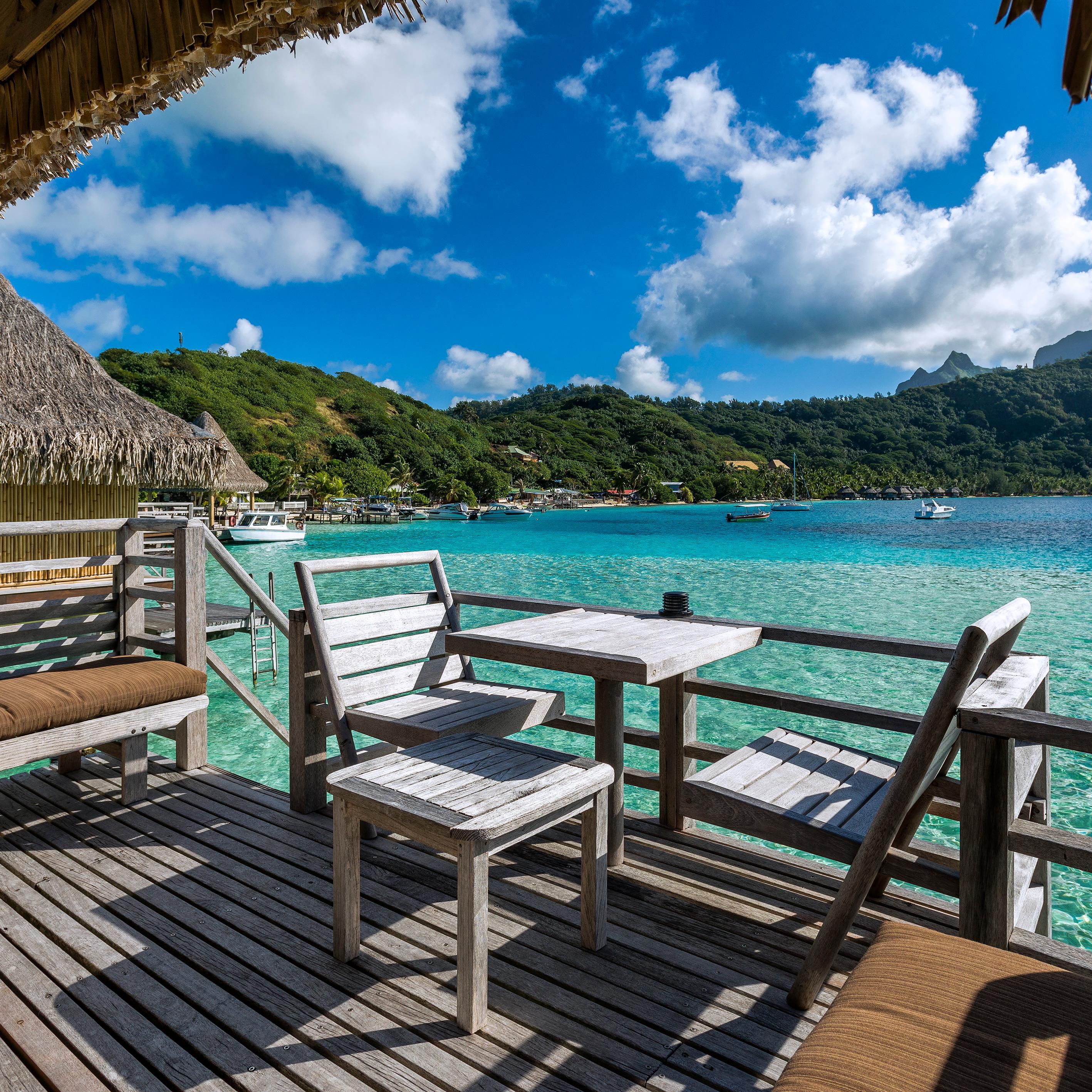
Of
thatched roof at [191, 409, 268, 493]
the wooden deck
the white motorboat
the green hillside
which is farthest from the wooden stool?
the green hillside

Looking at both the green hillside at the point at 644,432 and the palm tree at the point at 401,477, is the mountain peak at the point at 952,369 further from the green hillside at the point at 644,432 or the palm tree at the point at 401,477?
the palm tree at the point at 401,477

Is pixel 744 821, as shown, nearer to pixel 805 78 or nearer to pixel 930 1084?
pixel 930 1084

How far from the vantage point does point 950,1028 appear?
96cm

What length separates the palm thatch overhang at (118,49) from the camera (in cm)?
171

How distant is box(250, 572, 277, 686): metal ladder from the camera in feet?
28.6

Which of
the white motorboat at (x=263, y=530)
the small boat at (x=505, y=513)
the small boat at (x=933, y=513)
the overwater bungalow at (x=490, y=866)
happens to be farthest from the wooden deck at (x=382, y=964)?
the small boat at (x=505, y=513)

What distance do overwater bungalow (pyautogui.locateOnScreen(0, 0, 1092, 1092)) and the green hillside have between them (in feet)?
178

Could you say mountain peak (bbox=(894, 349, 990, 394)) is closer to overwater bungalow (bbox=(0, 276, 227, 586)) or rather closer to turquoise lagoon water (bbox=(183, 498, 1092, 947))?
turquoise lagoon water (bbox=(183, 498, 1092, 947))

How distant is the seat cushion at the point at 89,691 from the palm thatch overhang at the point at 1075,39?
3.16 meters

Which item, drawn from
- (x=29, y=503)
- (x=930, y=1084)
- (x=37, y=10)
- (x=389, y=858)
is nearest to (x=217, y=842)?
(x=389, y=858)

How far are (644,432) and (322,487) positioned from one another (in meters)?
64.0

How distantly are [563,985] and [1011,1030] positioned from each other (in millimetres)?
1136

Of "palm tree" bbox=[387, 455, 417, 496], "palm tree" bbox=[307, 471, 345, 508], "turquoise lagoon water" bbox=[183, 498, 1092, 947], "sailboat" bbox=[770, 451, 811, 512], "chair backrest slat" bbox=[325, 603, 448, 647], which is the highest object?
"palm tree" bbox=[387, 455, 417, 496]

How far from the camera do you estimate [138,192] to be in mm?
59562
